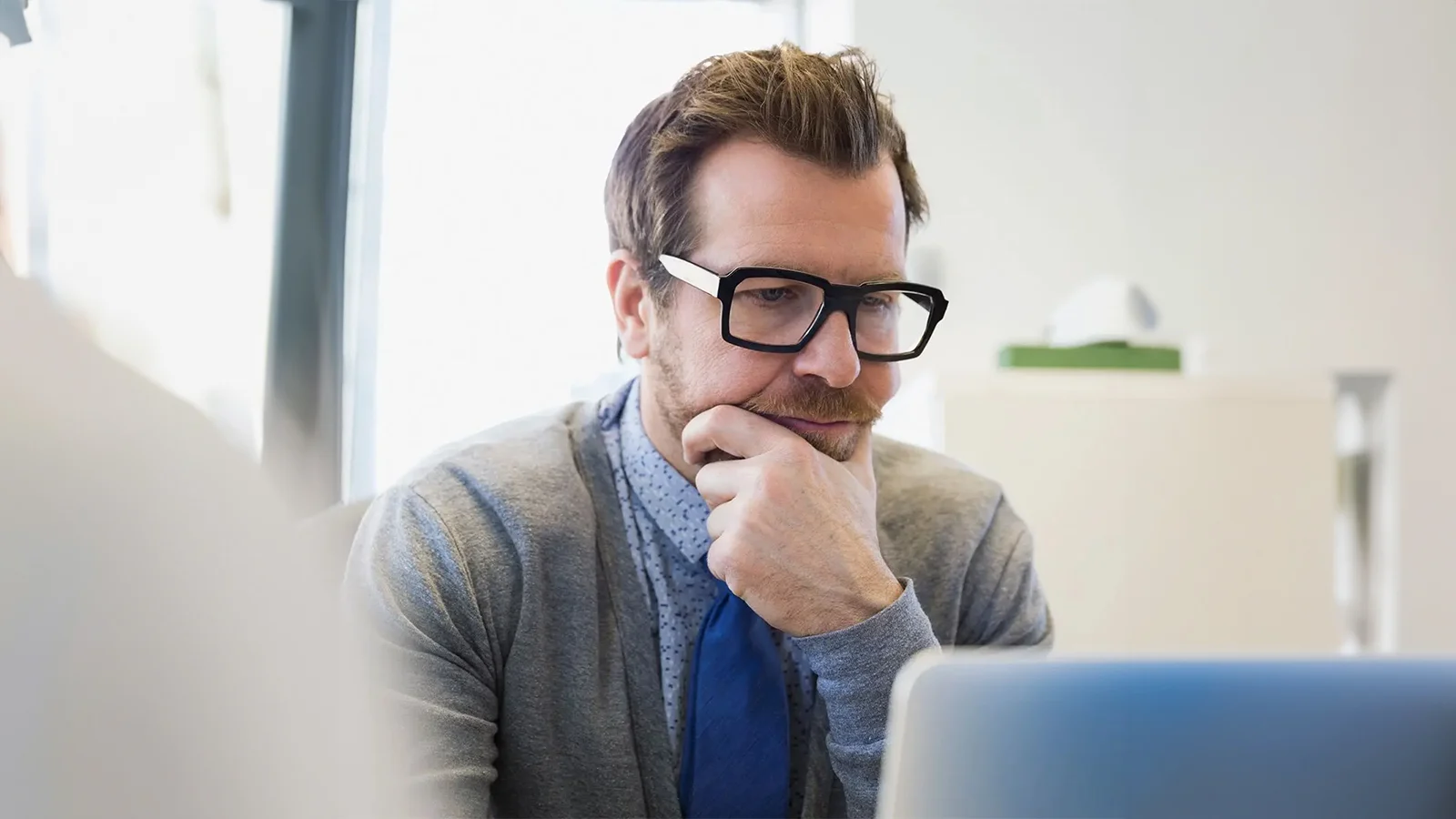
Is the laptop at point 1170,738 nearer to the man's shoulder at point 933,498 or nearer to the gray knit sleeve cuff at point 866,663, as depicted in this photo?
the gray knit sleeve cuff at point 866,663

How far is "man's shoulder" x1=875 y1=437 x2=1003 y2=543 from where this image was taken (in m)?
1.18

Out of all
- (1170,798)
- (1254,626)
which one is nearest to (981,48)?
(1254,626)

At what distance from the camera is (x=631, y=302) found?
128 centimetres

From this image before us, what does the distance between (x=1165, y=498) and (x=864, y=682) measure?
1267mm

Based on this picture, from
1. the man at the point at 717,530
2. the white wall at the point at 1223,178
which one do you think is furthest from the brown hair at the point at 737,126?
the white wall at the point at 1223,178

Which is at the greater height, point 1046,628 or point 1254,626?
point 1046,628

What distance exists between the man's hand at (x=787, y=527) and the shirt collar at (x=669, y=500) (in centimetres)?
3

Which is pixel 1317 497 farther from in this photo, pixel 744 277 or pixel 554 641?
pixel 554 641

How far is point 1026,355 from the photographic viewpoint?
77.4 inches

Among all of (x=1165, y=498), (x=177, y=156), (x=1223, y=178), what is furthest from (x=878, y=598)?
(x=1223, y=178)

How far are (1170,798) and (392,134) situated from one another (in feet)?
8.56

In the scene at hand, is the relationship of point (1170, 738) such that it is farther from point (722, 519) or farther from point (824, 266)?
point (824, 266)

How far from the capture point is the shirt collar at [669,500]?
1100mm

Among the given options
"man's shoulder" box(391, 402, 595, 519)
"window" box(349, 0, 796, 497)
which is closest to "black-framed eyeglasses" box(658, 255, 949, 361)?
"man's shoulder" box(391, 402, 595, 519)
